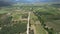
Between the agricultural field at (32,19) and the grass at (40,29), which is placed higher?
the agricultural field at (32,19)

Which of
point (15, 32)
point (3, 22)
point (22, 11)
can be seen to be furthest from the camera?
point (22, 11)

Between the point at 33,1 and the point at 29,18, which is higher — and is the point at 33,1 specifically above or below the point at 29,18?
above

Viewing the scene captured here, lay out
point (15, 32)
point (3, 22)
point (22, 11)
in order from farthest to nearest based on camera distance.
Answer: point (22, 11)
point (3, 22)
point (15, 32)

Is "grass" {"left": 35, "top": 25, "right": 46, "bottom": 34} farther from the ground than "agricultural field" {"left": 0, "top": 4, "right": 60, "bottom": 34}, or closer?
closer

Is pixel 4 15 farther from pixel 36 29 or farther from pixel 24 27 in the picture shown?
pixel 36 29

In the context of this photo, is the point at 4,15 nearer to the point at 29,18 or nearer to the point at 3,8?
the point at 3,8

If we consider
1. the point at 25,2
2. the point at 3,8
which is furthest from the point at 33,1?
the point at 3,8

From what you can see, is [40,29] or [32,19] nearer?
[40,29]

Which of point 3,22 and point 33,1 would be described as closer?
point 3,22

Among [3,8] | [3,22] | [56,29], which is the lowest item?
[56,29]

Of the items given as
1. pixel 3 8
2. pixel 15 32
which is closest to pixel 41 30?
pixel 15 32

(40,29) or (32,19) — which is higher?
(32,19)
